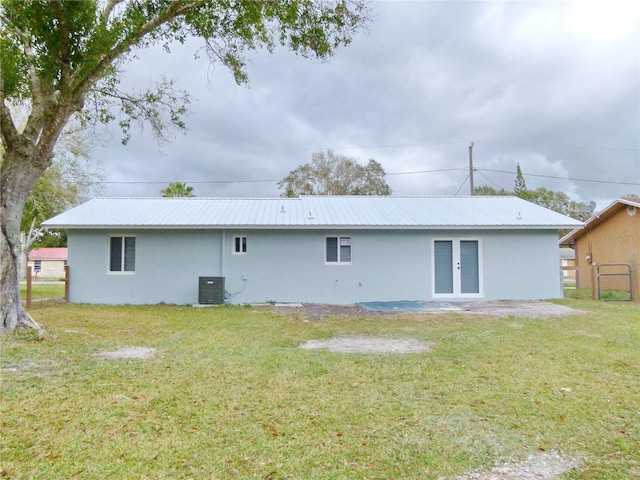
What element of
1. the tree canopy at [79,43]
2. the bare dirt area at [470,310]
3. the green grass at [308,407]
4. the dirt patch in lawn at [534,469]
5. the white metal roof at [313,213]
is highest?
the tree canopy at [79,43]

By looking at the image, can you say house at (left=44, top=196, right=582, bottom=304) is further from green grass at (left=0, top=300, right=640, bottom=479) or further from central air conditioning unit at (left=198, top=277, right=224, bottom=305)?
green grass at (left=0, top=300, right=640, bottom=479)

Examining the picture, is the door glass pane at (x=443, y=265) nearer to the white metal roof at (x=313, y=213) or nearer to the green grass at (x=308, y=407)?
the white metal roof at (x=313, y=213)

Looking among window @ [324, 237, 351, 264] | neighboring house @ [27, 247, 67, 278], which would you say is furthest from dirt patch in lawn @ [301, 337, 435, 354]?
neighboring house @ [27, 247, 67, 278]

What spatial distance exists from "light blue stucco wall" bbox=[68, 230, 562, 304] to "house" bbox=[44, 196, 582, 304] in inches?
1.2

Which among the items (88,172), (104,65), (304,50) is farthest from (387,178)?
(104,65)

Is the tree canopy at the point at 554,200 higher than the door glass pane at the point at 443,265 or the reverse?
higher

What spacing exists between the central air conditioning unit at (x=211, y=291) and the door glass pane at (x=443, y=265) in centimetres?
680

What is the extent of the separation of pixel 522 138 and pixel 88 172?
85.2ft

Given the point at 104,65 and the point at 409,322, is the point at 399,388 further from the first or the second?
the point at 104,65

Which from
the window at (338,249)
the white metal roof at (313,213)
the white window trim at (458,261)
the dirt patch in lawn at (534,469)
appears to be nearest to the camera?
the dirt patch in lawn at (534,469)

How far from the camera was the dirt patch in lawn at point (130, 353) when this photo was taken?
19.0 ft

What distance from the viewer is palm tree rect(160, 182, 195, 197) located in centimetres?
3303

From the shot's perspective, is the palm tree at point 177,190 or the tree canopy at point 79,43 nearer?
the tree canopy at point 79,43

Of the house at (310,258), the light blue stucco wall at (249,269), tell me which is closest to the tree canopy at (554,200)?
the house at (310,258)
